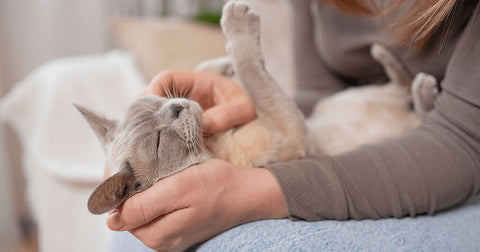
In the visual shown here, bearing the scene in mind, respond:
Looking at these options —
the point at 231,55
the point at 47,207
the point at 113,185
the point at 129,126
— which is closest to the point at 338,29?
the point at 231,55

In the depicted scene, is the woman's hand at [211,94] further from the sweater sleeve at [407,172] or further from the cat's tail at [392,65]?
the cat's tail at [392,65]

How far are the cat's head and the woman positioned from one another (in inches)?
1.8

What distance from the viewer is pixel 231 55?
94 centimetres

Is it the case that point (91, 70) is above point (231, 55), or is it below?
below

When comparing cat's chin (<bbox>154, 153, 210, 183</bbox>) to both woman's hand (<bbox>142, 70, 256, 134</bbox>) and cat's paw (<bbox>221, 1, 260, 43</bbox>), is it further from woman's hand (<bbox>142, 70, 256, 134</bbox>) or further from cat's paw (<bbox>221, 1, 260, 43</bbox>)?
cat's paw (<bbox>221, 1, 260, 43</bbox>)

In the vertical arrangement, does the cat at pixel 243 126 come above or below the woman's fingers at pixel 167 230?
above

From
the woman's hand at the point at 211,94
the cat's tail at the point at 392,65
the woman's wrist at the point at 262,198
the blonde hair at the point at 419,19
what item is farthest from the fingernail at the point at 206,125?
the cat's tail at the point at 392,65

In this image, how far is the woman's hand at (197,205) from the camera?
692 millimetres

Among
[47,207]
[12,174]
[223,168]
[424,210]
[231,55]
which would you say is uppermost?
[231,55]

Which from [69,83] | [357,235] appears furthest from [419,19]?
[69,83]

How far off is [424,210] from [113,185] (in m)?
0.61

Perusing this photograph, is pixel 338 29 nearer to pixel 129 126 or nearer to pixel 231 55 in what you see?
pixel 231 55

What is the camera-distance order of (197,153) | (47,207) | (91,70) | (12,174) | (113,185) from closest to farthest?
(113,185) → (197,153) → (47,207) → (91,70) → (12,174)

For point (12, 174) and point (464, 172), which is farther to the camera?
point (12, 174)
